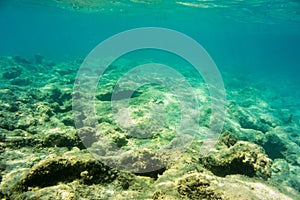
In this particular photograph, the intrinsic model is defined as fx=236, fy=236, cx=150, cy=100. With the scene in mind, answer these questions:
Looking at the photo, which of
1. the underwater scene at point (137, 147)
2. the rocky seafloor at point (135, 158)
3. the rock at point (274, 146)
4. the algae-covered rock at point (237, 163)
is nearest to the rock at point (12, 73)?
the underwater scene at point (137, 147)

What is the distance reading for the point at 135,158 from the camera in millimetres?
4668

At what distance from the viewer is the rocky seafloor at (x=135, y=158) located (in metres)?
3.24

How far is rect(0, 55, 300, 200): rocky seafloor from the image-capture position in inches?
128

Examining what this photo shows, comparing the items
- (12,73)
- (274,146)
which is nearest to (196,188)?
(274,146)

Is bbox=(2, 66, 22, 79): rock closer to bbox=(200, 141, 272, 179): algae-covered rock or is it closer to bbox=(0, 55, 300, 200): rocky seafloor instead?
bbox=(0, 55, 300, 200): rocky seafloor

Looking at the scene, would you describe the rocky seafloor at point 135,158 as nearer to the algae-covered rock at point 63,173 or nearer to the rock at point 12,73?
the algae-covered rock at point 63,173

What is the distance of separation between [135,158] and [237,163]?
2108mm

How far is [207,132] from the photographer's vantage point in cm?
1047

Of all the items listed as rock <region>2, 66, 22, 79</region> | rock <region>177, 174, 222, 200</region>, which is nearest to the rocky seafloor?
rock <region>177, 174, 222, 200</region>

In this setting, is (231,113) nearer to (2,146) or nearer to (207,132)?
(207,132)

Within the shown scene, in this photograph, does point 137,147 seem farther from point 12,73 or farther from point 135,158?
point 12,73

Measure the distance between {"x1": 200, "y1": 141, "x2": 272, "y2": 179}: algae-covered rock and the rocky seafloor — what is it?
0.02 meters

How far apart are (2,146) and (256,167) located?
5.82 metres

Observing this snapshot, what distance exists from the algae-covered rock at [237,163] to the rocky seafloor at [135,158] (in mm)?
17
